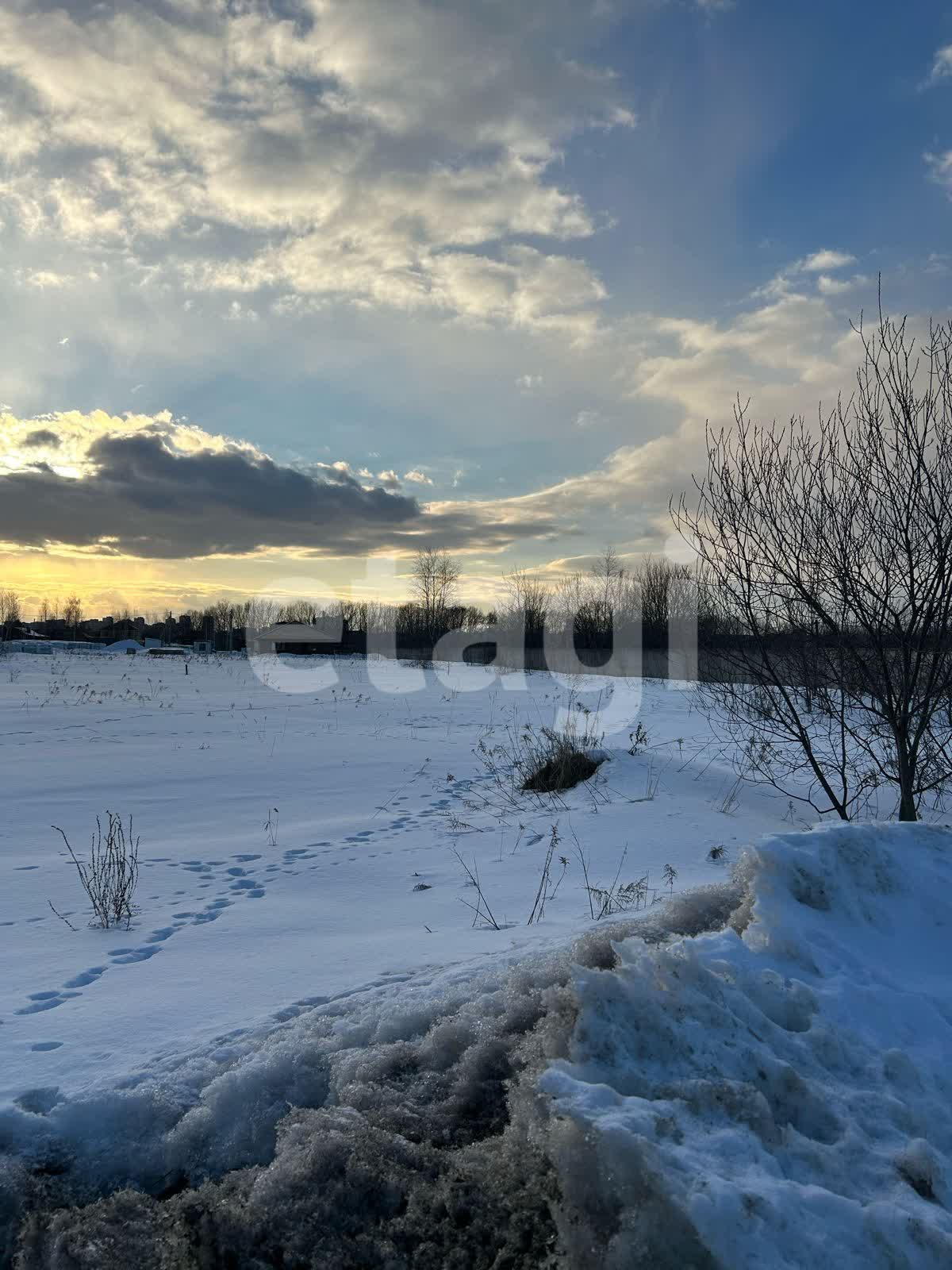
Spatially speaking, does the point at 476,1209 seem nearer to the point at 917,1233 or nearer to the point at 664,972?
the point at 664,972

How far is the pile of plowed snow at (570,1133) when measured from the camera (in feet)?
4.93

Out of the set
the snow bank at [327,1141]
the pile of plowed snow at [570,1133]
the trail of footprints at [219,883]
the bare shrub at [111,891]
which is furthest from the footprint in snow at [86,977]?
the pile of plowed snow at [570,1133]

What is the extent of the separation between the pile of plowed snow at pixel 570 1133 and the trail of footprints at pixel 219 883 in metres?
0.66

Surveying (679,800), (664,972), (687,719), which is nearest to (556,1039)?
(664,972)

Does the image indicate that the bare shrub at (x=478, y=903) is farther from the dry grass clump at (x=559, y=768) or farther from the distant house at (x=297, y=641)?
the distant house at (x=297, y=641)

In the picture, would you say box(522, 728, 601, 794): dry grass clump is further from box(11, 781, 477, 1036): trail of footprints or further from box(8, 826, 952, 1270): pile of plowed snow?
box(8, 826, 952, 1270): pile of plowed snow

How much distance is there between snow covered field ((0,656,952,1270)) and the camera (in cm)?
158

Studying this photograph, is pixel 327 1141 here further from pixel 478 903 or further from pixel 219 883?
pixel 219 883

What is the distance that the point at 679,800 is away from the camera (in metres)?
7.42

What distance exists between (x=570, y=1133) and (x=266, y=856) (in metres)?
4.62

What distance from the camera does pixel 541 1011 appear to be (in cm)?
255

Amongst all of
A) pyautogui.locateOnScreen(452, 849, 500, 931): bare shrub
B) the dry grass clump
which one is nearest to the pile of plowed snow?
pyautogui.locateOnScreen(452, 849, 500, 931): bare shrub

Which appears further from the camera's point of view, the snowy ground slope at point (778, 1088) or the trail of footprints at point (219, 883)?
the trail of footprints at point (219, 883)

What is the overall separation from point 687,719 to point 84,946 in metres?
11.4
